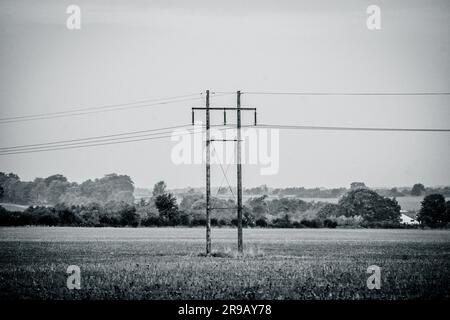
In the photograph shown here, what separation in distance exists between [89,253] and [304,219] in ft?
222

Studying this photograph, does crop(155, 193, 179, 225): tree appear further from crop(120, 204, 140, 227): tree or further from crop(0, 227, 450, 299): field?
crop(0, 227, 450, 299): field

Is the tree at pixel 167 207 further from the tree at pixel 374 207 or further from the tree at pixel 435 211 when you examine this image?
the tree at pixel 435 211

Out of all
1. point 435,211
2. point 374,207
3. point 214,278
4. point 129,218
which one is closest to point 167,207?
point 129,218

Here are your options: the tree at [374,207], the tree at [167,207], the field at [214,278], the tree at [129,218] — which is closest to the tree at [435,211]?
the tree at [374,207]

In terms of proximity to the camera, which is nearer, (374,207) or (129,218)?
(129,218)

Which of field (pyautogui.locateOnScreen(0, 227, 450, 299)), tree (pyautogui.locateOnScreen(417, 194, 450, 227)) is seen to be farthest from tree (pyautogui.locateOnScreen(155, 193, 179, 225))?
field (pyautogui.locateOnScreen(0, 227, 450, 299))

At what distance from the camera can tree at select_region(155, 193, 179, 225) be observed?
337 feet

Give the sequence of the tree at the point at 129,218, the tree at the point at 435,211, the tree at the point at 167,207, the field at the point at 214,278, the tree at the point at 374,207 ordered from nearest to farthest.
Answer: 1. the field at the point at 214,278
2. the tree at the point at 129,218
3. the tree at the point at 167,207
4. the tree at the point at 435,211
5. the tree at the point at 374,207

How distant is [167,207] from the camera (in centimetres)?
10444

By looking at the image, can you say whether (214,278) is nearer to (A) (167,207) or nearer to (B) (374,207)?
(A) (167,207)

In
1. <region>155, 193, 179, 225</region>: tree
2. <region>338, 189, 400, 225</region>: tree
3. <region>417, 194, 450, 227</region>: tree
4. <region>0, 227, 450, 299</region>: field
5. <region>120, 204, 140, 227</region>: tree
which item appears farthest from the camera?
<region>338, 189, 400, 225</region>: tree

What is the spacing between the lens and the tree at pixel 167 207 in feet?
337
